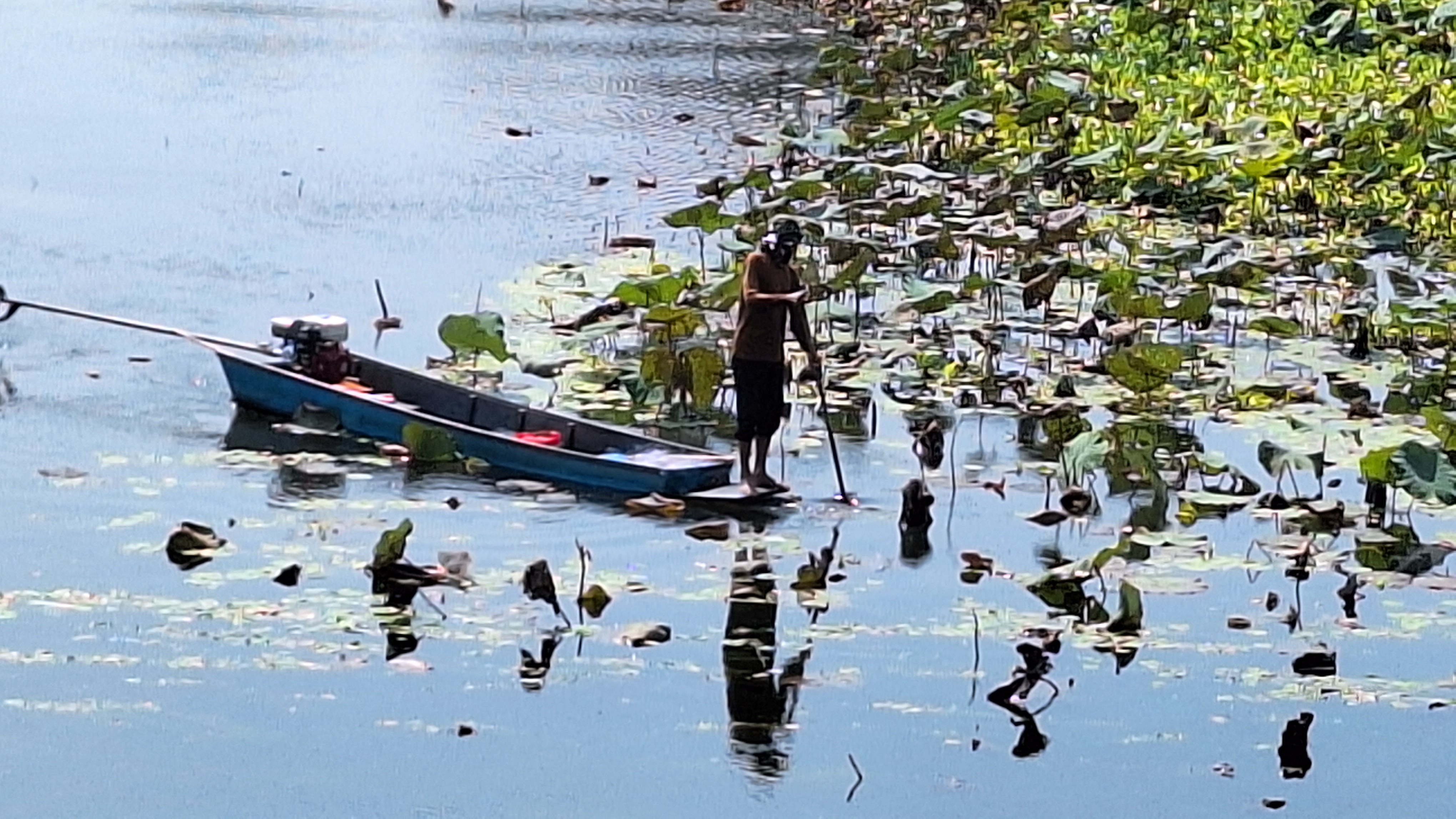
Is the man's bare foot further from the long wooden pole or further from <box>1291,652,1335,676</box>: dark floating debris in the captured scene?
the long wooden pole

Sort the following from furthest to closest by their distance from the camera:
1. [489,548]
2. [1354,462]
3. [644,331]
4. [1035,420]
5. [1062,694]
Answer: [644,331] < [1035,420] < [1354,462] < [489,548] < [1062,694]

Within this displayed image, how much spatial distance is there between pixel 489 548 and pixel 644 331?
12.6 ft

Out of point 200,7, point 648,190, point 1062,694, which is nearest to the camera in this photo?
point 1062,694

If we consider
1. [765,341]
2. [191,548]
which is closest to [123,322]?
[191,548]

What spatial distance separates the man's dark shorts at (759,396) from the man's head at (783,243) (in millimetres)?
521

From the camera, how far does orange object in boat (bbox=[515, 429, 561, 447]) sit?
1277cm

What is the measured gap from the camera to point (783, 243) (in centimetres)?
1170

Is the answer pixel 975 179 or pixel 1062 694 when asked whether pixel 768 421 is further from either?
pixel 975 179

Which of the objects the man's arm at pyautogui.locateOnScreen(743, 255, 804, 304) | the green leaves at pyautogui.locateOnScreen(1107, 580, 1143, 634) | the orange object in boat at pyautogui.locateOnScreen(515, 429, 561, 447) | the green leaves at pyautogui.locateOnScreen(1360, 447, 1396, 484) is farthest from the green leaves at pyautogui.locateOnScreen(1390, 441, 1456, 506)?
the orange object in boat at pyautogui.locateOnScreen(515, 429, 561, 447)

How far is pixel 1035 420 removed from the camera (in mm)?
13766

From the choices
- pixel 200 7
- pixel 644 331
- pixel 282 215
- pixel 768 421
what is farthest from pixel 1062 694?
pixel 200 7

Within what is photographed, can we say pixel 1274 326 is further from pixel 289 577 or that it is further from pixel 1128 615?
pixel 289 577

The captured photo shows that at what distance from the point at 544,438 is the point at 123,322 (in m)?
3.54

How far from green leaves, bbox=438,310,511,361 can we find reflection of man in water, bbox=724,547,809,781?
328cm
